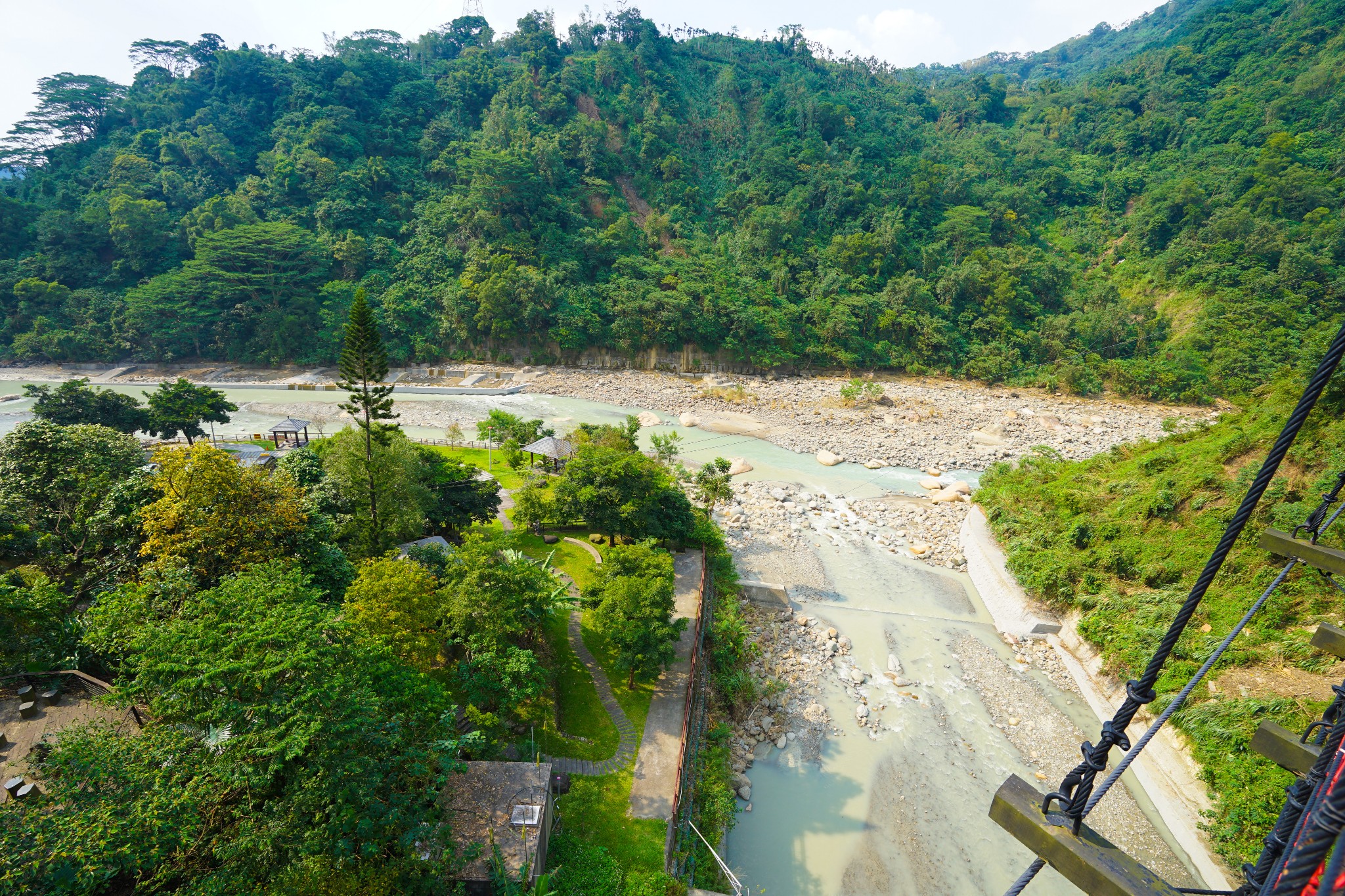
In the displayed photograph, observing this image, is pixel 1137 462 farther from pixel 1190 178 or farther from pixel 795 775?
pixel 1190 178

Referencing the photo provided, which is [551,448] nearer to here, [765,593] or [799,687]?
[765,593]

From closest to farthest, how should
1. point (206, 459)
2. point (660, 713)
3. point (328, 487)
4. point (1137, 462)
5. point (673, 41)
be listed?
point (206, 459), point (660, 713), point (328, 487), point (1137, 462), point (673, 41)

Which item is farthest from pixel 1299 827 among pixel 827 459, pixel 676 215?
pixel 676 215

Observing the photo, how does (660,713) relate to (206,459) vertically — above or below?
below

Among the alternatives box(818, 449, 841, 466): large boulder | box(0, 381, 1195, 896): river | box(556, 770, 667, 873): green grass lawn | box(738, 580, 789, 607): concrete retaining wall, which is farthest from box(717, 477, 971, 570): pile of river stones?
box(556, 770, 667, 873): green grass lawn

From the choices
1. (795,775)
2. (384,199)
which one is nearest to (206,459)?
(795,775)

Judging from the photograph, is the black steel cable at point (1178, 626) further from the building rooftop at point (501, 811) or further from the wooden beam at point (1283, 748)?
the building rooftop at point (501, 811)

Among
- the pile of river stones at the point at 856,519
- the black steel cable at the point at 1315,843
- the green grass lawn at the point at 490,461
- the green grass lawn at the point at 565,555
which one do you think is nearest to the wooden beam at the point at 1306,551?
the black steel cable at the point at 1315,843

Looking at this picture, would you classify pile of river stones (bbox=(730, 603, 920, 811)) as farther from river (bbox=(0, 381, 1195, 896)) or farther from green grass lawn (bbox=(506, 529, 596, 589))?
green grass lawn (bbox=(506, 529, 596, 589))
